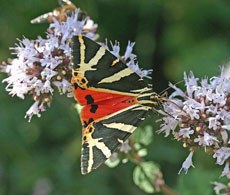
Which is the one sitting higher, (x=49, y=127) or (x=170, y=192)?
(x=49, y=127)

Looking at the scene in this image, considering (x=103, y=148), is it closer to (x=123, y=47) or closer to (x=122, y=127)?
(x=122, y=127)

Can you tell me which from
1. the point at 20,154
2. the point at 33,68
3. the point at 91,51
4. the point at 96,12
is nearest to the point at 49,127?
the point at 20,154

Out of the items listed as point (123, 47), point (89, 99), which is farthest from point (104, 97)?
point (123, 47)

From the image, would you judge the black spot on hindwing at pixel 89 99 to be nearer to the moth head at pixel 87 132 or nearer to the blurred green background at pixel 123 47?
the moth head at pixel 87 132

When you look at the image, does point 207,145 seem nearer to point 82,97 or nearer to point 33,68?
point 82,97

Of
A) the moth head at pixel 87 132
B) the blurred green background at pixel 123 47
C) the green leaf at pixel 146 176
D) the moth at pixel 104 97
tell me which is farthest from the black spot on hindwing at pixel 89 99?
the blurred green background at pixel 123 47

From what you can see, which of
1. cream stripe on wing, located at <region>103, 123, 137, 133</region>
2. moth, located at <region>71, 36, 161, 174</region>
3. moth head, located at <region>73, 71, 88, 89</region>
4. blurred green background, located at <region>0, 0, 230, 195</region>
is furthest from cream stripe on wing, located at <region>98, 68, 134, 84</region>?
blurred green background, located at <region>0, 0, 230, 195</region>
